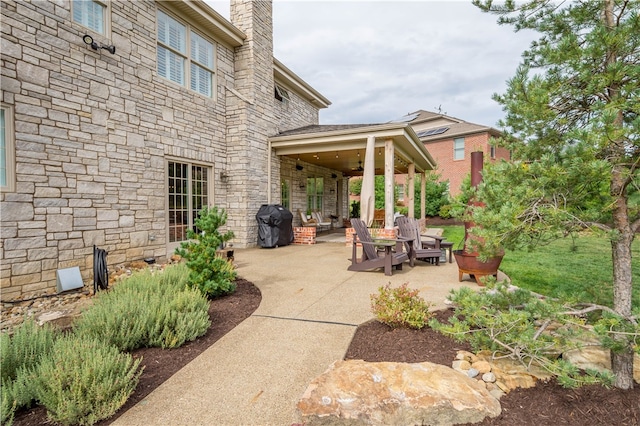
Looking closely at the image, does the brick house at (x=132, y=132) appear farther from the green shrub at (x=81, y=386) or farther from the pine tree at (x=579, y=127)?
the pine tree at (x=579, y=127)

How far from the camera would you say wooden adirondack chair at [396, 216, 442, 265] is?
616cm

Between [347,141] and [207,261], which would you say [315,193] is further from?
[207,261]

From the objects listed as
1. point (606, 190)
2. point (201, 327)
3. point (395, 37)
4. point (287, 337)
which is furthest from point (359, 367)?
point (395, 37)

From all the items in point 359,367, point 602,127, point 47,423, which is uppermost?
point 602,127

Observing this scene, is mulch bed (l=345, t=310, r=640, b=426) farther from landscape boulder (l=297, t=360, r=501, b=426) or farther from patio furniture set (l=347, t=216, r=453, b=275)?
patio furniture set (l=347, t=216, r=453, b=275)

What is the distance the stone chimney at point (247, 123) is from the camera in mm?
8750

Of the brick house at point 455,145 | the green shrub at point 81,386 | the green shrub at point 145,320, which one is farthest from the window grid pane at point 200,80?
the brick house at point 455,145

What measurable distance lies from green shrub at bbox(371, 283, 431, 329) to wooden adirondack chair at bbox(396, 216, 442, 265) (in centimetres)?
308

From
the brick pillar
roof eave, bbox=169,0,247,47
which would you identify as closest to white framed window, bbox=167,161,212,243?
the brick pillar

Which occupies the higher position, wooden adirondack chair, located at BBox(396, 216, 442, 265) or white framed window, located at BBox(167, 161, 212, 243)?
white framed window, located at BBox(167, 161, 212, 243)

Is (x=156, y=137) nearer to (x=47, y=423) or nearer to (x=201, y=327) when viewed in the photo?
(x=201, y=327)

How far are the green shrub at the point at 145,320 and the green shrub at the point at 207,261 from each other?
1.64 feet

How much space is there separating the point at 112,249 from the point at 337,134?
6031 millimetres

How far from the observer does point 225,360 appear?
2.66 meters
